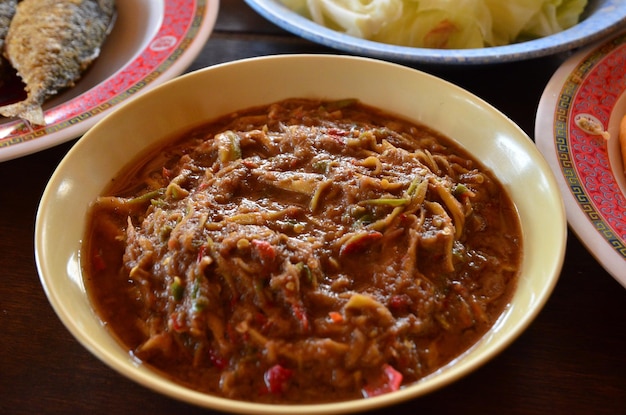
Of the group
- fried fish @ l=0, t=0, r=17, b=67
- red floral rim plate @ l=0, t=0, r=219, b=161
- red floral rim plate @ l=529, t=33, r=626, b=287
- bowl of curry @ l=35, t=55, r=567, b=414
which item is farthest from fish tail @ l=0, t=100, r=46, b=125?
red floral rim plate @ l=529, t=33, r=626, b=287

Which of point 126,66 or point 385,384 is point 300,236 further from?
point 126,66

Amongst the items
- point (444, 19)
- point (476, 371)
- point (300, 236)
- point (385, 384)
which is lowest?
point (476, 371)

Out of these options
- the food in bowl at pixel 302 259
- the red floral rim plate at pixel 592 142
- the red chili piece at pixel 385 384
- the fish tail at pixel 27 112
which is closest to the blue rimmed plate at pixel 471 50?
the red floral rim plate at pixel 592 142

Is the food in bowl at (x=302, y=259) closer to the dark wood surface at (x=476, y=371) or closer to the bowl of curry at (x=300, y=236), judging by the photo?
the bowl of curry at (x=300, y=236)

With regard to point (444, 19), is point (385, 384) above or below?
below

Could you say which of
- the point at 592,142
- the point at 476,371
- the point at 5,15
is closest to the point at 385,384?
the point at 476,371
